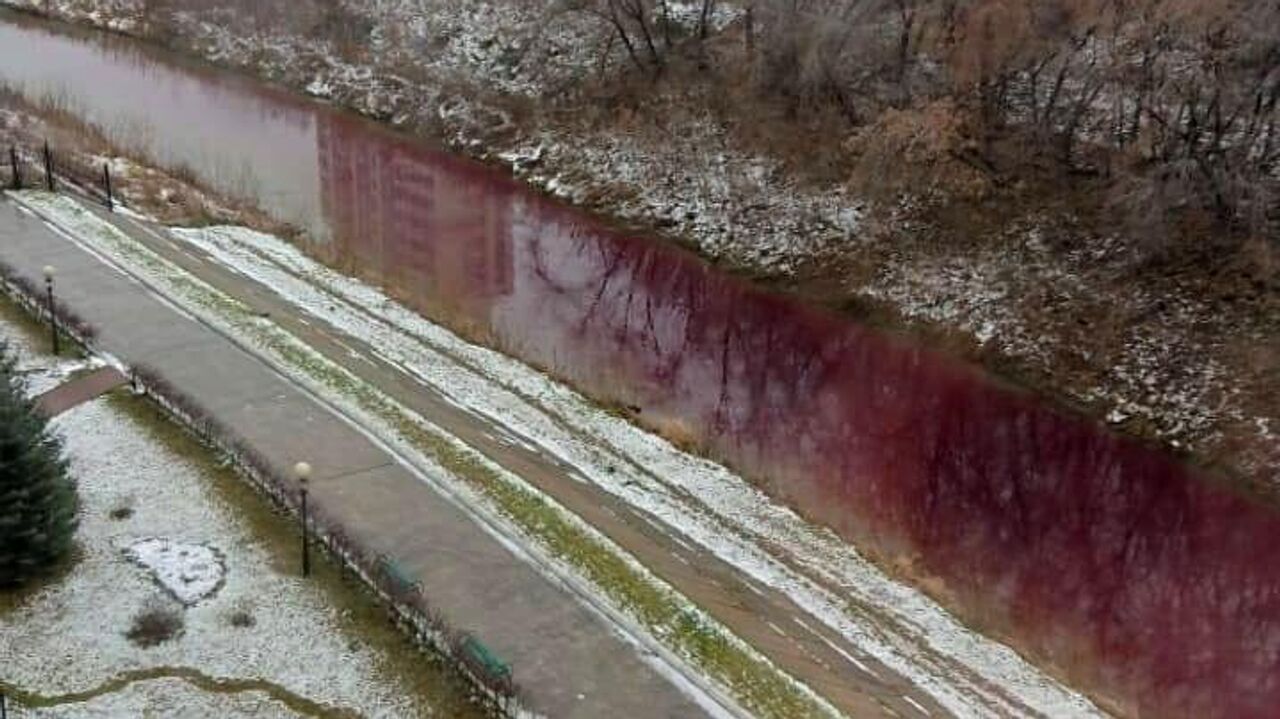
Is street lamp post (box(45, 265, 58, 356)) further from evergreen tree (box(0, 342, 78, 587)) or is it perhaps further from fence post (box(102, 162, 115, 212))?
fence post (box(102, 162, 115, 212))

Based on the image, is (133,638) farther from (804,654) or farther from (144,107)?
(144,107)

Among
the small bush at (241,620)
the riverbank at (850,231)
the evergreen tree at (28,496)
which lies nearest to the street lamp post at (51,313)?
the evergreen tree at (28,496)

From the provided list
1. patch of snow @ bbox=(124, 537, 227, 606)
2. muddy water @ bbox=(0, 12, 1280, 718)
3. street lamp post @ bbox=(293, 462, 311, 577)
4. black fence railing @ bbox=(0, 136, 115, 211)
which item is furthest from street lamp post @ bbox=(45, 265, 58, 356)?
black fence railing @ bbox=(0, 136, 115, 211)

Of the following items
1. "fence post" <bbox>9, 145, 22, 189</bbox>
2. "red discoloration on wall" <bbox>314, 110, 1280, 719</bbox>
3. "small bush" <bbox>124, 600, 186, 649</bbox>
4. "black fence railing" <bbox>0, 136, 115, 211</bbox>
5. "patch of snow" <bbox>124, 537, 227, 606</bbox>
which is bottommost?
"red discoloration on wall" <bbox>314, 110, 1280, 719</bbox>

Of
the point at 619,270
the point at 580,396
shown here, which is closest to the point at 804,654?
the point at 580,396

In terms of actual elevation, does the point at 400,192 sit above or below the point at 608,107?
below

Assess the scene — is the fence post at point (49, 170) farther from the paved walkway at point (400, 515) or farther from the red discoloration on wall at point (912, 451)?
the red discoloration on wall at point (912, 451)

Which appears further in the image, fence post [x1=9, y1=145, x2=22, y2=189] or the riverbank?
fence post [x1=9, y1=145, x2=22, y2=189]

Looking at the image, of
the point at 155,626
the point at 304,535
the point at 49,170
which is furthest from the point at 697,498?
the point at 49,170
